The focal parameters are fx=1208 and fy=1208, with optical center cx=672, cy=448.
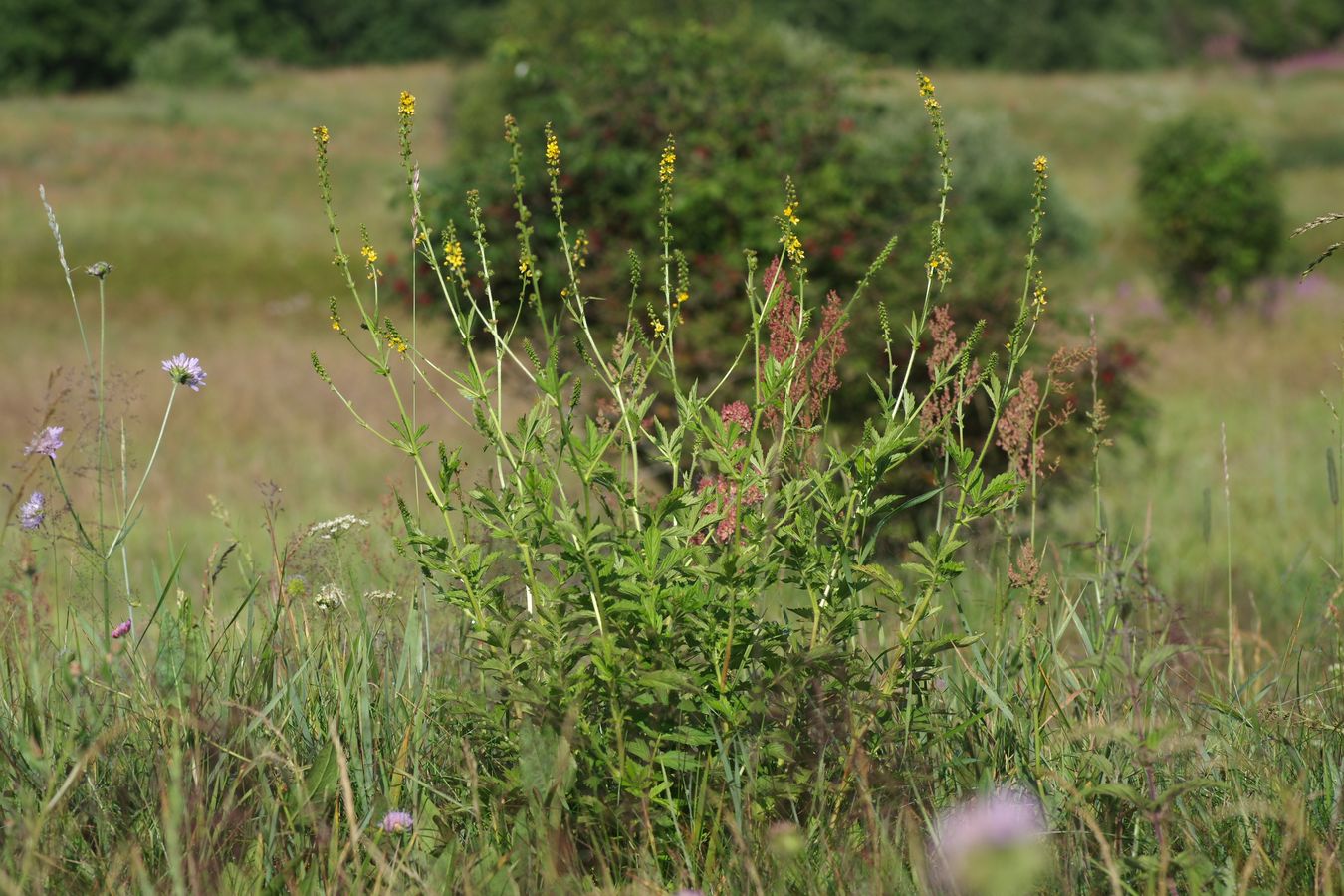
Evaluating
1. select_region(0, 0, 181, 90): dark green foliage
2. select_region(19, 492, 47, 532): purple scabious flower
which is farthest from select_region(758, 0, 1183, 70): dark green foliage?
select_region(19, 492, 47, 532): purple scabious flower

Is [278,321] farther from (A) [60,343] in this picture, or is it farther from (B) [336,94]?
(B) [336,94]

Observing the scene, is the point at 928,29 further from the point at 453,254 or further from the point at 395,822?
the point at 395,822

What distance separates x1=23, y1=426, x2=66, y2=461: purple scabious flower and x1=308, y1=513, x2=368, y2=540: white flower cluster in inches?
18.3

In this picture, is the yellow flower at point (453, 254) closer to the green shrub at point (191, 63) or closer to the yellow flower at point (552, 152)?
the yellow flower at point (552, 152)

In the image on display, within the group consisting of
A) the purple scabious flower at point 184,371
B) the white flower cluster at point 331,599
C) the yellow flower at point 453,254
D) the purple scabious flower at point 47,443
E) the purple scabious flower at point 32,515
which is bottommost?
the white flower cluster at point 331,599

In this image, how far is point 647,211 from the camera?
6.58m

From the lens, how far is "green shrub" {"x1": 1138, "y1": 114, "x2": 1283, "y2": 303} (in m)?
18.7

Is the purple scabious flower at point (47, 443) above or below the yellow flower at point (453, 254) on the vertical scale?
below

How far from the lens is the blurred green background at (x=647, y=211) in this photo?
6520 millimetres

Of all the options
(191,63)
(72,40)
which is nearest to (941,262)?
(191,63)

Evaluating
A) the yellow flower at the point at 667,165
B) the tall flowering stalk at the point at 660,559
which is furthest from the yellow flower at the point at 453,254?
the yellow flower at the point at 667,165

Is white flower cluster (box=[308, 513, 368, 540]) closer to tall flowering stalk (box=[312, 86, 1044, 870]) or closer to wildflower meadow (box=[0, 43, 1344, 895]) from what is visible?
wildflower meadow (box=[0, 43, 1344, 895])

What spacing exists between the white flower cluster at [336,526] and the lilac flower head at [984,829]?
122cm

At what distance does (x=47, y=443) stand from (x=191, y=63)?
5561cm
